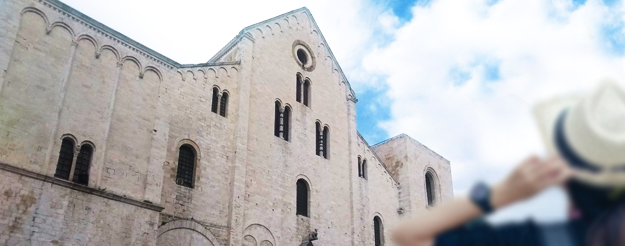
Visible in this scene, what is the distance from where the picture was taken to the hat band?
1927 millimetres

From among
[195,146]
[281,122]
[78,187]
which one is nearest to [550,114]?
[78,187]

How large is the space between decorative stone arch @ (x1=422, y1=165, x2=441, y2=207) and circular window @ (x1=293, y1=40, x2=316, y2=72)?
7.79 meters

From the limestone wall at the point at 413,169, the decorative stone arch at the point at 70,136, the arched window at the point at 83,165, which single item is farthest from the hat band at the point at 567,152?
the limestone wall at the point at 413,169

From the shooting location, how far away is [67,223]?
40.1 feet

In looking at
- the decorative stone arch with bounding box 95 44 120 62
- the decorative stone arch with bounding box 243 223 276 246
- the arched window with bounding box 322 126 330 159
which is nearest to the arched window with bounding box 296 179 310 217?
the decorative stone arch with bounding box 243 223 276 246

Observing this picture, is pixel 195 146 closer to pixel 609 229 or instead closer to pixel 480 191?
pixel 480 191

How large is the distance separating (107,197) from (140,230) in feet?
3.86

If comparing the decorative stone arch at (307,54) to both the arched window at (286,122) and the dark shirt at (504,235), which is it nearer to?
the arched window at (286,122)

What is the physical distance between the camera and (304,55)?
22484 millimetres

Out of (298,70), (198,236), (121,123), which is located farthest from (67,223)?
(298,70)

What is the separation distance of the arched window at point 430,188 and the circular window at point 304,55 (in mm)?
8386

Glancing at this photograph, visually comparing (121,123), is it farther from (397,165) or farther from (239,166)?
(397,165)

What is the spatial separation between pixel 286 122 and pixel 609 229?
1835cm

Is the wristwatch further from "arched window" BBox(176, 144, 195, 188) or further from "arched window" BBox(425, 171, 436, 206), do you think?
"arched window" BBox(425, 171, 436, 206)
